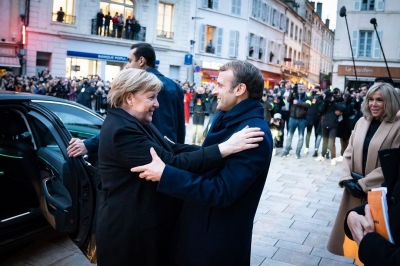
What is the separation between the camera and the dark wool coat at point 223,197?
6.74 ft

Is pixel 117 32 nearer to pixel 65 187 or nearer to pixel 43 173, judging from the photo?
pixel 43 173

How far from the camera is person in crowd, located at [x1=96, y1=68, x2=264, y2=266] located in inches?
85.4

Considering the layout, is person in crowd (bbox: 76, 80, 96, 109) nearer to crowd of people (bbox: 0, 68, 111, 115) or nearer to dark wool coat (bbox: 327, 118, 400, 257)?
crowd of people (bbox: 0, 68, 111, 115)

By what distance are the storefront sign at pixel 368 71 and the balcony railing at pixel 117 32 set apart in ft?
44.7

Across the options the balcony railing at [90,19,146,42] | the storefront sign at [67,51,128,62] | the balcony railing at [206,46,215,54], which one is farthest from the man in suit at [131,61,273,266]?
the balcony railing at [206,46,215,54]

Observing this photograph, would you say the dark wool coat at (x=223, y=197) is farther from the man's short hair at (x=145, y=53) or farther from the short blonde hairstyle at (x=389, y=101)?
the short blonde hairstyle at (x=389, y=101)

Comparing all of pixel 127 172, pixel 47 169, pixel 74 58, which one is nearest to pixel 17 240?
pixel 47 169

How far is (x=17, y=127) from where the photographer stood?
4.09 metres

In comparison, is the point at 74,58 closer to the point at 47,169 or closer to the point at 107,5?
the point at 107,5

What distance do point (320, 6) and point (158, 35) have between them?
4039cm

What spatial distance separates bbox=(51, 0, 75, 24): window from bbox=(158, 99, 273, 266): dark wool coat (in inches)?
976

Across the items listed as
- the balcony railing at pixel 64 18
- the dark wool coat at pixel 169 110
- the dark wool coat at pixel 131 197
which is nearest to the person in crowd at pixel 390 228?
the dark wool coat at pixel 131 197

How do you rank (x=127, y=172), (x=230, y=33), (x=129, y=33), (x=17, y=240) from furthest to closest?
(x=230, y=33)
(x=129, y=33)
(x=17, y=240)
(x=127, y=172)

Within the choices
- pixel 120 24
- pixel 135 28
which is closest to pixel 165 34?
pixel 135 28
